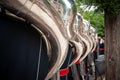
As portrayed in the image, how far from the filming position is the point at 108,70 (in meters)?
5.88

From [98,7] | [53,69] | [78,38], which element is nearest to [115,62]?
[98,7]

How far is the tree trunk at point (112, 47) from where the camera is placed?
18.3ft

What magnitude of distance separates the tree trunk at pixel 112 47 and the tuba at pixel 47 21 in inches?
125

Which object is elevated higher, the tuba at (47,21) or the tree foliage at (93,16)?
the tree foliage at (93,16)

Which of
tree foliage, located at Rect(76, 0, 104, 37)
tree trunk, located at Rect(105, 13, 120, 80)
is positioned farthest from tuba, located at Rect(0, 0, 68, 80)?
tree trunk, located at Rect(105, 13, 120, 80)

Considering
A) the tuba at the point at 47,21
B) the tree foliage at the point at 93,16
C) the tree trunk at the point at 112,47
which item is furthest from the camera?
the tree trunk at the point at 112,47

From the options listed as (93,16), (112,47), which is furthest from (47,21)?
(93,16)

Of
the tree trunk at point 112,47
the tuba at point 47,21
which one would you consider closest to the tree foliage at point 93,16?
the tree trunk at point 112,47

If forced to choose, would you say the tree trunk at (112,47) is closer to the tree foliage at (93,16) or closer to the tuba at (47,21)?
the tree foliage at (93,16)

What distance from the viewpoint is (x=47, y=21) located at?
214 cm

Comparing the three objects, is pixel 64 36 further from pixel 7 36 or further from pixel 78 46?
pixel 78 46

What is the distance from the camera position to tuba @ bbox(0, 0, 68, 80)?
1937 millimetres

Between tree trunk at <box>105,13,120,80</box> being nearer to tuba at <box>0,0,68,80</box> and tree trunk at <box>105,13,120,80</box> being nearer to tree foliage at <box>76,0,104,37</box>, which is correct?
tree foliage at <box>76,0,104,37</box>

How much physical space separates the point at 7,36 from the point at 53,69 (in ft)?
1.90
